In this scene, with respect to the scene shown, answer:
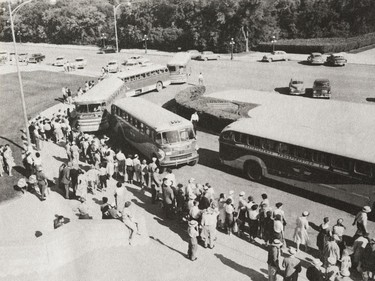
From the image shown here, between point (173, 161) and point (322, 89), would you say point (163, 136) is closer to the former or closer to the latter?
point (173, 161)

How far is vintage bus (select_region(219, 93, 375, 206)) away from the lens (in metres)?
15.5

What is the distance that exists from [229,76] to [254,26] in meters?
23.2

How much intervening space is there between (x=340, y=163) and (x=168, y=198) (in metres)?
6.58

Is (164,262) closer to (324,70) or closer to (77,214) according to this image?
(77,214)

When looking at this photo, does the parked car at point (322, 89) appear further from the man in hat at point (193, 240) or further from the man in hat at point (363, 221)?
the man in hat at point (193, 240)

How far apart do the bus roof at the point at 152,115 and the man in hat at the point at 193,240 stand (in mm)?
8153

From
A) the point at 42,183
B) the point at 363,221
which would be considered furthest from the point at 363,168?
the point at 42,183

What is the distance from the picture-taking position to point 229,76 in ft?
147

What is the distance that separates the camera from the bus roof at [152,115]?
20.5m

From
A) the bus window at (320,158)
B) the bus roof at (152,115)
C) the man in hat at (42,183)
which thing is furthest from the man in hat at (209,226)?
the man in hat at (42,183)

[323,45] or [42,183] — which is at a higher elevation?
[323,45]

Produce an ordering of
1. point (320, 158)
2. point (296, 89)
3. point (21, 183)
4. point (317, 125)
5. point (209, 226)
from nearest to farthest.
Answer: point (209, 226) < point (320, 158) < point (21, 183) < point (317, 125) < point (296, 89)

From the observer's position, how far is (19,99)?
39.1 m

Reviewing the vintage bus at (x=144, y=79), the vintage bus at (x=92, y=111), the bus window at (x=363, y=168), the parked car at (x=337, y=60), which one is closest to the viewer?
the bus window at (x=363, y=168)
